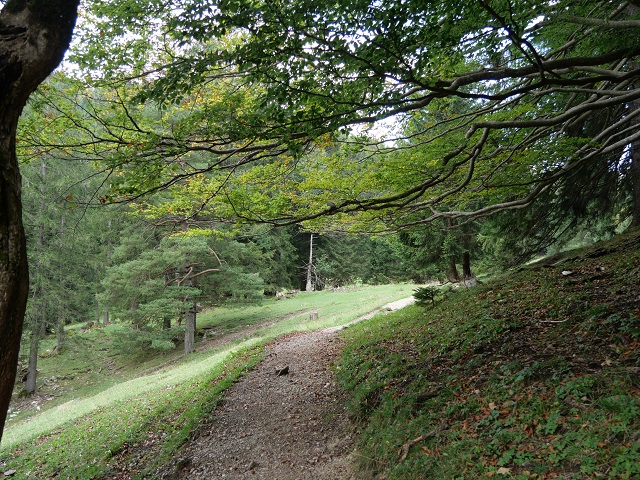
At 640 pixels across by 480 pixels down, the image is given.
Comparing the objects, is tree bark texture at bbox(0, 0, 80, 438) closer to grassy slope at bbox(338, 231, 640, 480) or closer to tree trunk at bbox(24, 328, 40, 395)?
grassy slope at bbox(338, 231, 640, 480)

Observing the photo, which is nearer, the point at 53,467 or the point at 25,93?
the point at 25,93

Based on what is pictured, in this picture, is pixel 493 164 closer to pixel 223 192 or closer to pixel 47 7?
pixel 223 192

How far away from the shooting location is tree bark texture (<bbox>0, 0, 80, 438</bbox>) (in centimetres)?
238

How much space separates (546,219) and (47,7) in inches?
464

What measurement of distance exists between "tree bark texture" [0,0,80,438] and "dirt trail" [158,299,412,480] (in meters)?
3.47

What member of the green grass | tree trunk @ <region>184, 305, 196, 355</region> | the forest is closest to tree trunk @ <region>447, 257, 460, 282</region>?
the forest

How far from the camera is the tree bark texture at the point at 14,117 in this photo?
93.7 inches

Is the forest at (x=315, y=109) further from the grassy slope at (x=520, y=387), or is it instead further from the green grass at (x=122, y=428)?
the green grass at (x=122, y=428)

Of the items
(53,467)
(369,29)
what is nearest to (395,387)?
(369,29)

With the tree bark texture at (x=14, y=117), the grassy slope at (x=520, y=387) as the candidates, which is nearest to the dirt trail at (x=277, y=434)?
the grassy slope at (x=520, y=387)

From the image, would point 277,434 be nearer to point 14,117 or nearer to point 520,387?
point 520,387

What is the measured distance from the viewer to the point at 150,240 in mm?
20812

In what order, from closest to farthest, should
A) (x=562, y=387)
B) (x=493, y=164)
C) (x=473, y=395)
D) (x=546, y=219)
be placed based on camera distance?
(x=562, y=387) → (x=473, y=395) → (x=493, y=164) → (x=546, y=219)

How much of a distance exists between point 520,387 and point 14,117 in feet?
16.6
